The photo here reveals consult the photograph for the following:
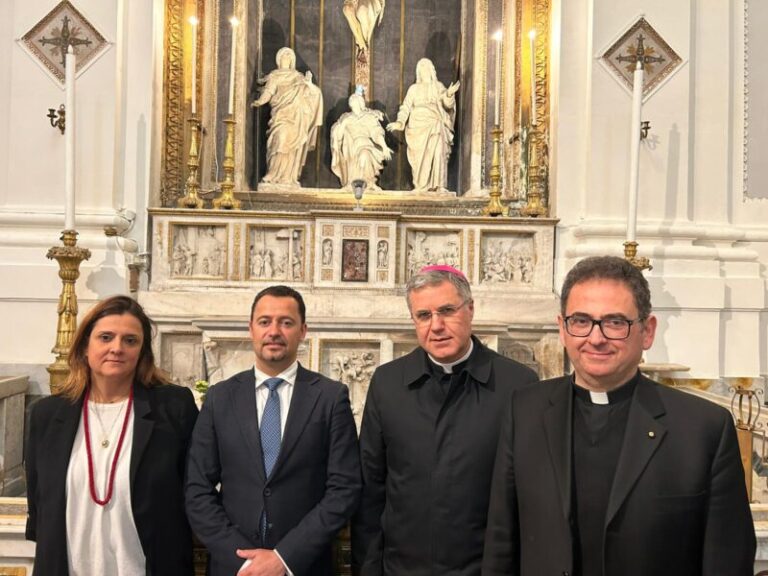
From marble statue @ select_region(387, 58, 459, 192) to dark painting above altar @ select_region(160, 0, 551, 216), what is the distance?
0.04 feet

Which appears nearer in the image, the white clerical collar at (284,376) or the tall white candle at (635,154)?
the white clerical collar at (284,376)

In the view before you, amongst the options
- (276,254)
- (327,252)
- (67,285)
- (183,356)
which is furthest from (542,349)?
(67,285)

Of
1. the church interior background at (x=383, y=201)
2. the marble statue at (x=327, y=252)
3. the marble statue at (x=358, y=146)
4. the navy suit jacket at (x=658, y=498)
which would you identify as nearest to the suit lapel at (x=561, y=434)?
the navy suit jacket at (x=658, y=498)

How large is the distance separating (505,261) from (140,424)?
4377 millimetres

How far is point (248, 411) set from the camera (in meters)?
2.37

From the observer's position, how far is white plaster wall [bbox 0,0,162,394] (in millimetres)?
5801

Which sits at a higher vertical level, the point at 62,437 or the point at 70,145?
the point at 70,145

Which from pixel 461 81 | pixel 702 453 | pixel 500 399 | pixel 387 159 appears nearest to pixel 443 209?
pixel 387 159

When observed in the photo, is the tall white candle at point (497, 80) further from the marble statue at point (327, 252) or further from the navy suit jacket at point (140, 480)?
the navy suit jacket at point (140, 480)

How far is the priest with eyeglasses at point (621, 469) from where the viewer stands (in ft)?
5.73

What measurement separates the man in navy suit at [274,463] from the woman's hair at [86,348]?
0.87 ft

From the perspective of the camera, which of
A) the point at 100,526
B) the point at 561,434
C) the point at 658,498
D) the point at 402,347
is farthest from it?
the point at 402,347

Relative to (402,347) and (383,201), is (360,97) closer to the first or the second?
(383,201)

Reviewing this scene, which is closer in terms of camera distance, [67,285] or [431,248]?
[67,285]
